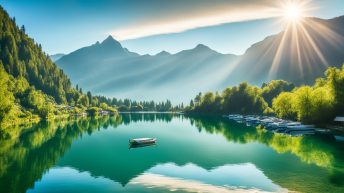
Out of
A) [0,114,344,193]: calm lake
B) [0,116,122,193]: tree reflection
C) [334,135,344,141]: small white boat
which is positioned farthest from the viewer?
[334,135,344,141]: small white boat

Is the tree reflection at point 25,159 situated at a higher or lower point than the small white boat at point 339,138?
lower

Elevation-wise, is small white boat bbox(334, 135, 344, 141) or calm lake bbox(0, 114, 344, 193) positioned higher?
small white boat bbox(334, 135, 344, 141)

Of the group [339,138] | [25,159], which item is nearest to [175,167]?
[25,159]

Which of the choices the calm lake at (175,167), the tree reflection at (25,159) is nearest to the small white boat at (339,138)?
the calm lake at (175,167)

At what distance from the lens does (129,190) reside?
3562 centimetres

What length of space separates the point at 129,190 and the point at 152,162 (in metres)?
18.0

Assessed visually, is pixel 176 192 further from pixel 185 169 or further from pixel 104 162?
pixel 104 162

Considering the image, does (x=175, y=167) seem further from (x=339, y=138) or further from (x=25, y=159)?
(x=339, y=138)

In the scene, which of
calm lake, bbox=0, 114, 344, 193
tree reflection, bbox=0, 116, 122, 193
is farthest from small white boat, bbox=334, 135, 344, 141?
tree reflection, bbox=0, 116, 122, 193

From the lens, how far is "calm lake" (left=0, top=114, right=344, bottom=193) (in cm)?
3700

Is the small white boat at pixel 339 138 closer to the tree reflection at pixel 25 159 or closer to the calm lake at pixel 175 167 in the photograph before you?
the calm lake at pixel 175 167

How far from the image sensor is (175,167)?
49406 millimetres

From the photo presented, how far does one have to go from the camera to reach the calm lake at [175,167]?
37000mm

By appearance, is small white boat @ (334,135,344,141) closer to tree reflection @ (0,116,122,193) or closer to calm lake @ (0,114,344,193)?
calm lake @ (0,114,344,193)
